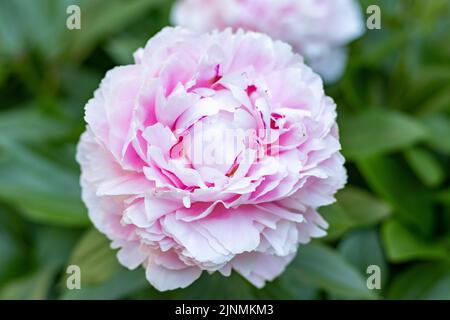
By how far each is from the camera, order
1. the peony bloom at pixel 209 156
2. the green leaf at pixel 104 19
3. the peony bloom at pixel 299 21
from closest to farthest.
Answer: the peony bloom at pixel 209 156 < the peony bloom at pixel 299 21 < the green leaf at pixel 104 19

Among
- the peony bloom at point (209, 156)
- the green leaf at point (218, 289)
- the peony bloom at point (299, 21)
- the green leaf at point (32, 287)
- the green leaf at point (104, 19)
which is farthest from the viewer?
the green leaf at point (104, 19)

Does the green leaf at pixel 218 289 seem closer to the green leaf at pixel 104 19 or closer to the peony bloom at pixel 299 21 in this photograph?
the peony bloom at pixel 299 21

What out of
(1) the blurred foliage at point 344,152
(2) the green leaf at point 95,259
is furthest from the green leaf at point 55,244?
(2) the green leaf at point 95,259

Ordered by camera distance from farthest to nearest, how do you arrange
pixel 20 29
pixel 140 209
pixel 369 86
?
pixel 20 29 → pixel 369 86 → pixel 140 209

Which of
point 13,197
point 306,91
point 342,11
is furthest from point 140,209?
point 342,11

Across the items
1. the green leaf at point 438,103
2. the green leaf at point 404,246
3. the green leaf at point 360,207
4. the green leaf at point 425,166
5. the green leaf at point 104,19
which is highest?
the green leaf at point 104,19

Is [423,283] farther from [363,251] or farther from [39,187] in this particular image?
[39,187]

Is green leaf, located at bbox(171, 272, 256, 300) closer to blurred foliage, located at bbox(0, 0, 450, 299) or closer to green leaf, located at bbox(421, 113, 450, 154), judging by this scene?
blurred foliage, located at bbox(0, 0, 450, 299)
